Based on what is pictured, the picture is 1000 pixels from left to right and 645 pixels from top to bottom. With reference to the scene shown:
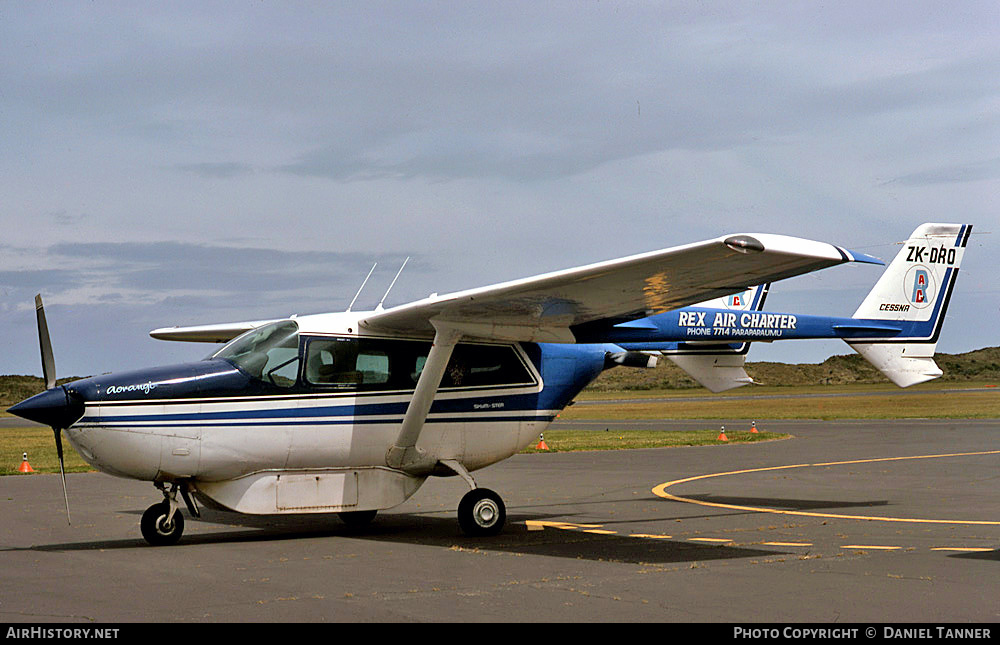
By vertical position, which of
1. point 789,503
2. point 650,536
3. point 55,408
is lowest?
point 789,503

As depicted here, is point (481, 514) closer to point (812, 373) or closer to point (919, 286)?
point (919, 286)

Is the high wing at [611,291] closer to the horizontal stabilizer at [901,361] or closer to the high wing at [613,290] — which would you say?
the high wing at [613,290]

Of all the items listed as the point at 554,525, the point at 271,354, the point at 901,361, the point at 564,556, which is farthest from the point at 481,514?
the point at 901,361

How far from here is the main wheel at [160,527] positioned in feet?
37.9

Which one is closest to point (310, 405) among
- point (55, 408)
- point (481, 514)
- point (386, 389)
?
point (386, 389)

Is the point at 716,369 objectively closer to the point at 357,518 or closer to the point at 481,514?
the point at 481,514

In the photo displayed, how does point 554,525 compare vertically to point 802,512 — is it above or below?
above

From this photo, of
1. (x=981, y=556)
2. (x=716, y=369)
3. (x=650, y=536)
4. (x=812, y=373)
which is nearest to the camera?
(x=981, y=556)

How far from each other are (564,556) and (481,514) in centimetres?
204

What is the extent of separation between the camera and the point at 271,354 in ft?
38.9

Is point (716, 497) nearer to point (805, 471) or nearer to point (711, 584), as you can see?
point (805, 471)

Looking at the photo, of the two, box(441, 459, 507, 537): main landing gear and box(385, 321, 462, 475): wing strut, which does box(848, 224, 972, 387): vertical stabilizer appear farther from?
box(385, 321, 462, 475): wing strut

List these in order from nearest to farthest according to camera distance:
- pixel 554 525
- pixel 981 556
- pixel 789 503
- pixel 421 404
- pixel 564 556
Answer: pixel 981 556, pixel 564 556, pixel 421 404, pixel 554 525, pixel 789 503

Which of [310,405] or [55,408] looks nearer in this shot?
[55,408]
